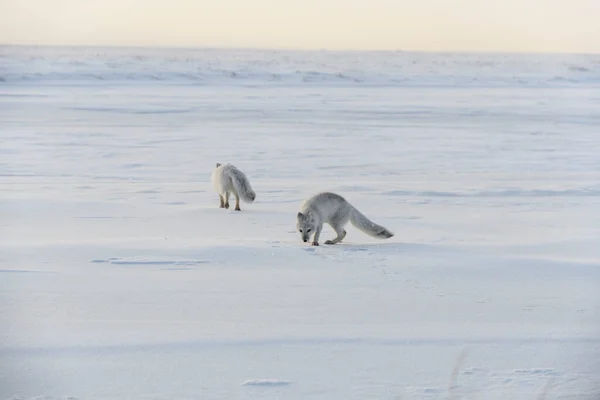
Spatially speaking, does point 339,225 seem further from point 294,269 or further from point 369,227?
point 294,269

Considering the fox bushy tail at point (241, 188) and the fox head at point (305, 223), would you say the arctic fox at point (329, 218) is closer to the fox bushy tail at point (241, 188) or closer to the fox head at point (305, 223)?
the fox head at point (305, 223)

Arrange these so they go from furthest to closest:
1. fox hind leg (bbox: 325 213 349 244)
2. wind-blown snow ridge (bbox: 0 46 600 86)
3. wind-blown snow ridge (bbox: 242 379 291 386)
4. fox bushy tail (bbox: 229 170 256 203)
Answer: wind-blown snow ridge (bbox: 0 46 600 86) < fox bushy tail (bbox: 229 170 256 203) < fox hind leg (bbox: 325 213 349 244) < wind-blown snow ridge (bbox: 242 379 291 386)

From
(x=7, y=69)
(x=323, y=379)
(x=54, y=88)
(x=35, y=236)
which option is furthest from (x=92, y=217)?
(x=7, y=69)

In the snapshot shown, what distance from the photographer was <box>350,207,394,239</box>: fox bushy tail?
264 inches

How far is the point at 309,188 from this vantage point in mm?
9609

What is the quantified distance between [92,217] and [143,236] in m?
0.92

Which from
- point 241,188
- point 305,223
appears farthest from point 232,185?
point 305,223

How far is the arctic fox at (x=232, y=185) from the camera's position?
319 inches

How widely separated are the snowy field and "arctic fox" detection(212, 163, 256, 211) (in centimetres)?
22

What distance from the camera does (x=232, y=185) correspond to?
816 centimetres

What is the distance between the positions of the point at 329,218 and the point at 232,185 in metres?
1.71

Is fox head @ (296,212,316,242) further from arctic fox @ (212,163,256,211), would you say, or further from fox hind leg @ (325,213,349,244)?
arctic fox @ (212,163,256,211)

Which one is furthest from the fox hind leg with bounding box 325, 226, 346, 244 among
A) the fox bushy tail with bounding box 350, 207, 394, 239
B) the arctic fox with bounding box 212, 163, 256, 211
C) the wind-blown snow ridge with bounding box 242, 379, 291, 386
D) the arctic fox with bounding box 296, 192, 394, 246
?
the wind-blown snow ridge with bounding box 242, 379, 291, 386

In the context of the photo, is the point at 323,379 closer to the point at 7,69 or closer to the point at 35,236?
the point at 35,236
